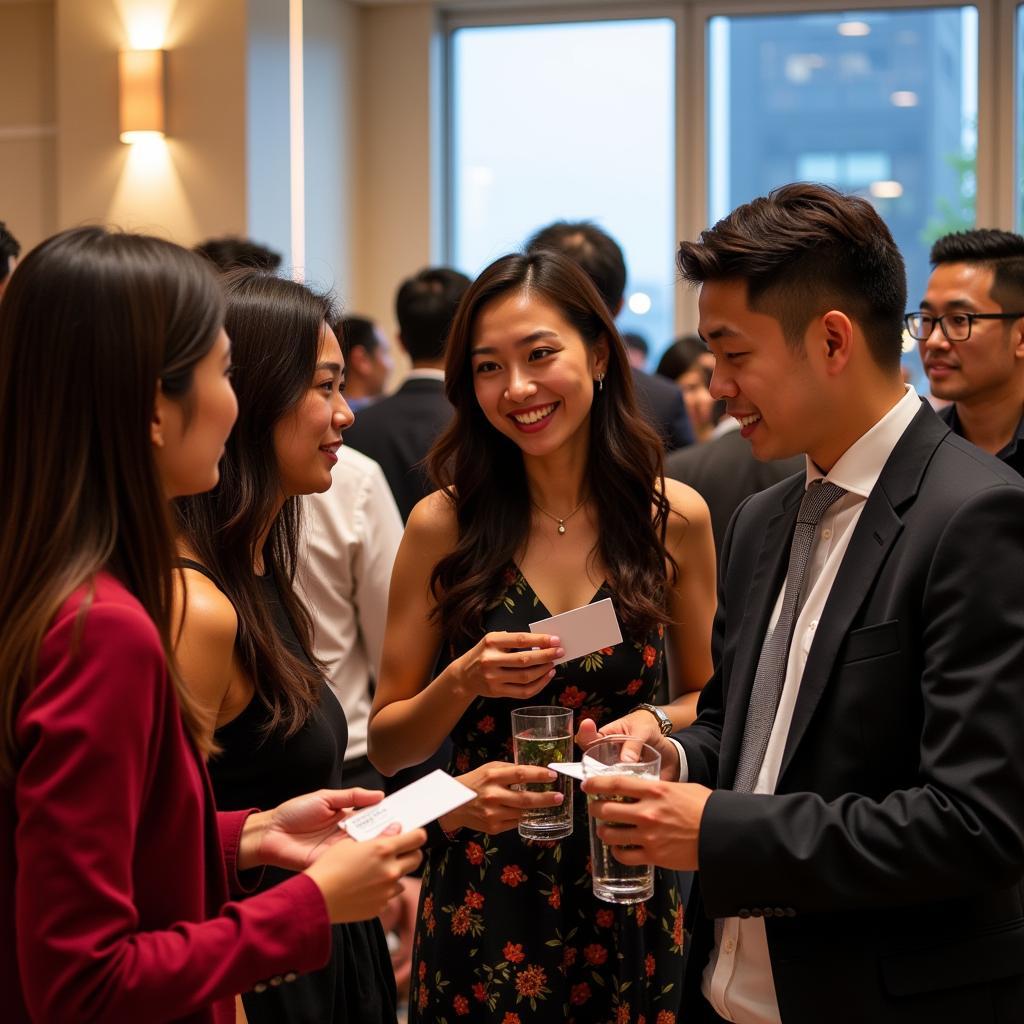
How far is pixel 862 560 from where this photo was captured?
165 cm

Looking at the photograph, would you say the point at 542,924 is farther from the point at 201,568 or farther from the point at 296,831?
the point at 201,568

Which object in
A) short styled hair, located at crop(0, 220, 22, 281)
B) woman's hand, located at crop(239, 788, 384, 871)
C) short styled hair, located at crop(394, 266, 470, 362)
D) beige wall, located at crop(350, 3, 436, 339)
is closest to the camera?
woman's hand, located at crop(239, 788, 384, 871)

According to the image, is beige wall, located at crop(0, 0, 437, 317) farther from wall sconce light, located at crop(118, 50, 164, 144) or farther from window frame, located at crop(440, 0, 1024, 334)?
window frame, located at crop(440, 0, 1024, 334)

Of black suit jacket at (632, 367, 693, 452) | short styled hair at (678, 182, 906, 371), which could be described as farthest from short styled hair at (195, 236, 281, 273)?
short styled hair at (678, 182, 906, 371)

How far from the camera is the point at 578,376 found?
2.43 metres

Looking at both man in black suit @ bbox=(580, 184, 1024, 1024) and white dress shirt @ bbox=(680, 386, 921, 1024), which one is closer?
man in black suit @ bbox=(580, 184, 1024, 1024)

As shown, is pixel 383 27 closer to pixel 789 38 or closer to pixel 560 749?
pixel 789 38

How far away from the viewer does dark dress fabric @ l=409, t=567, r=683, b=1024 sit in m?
2.22

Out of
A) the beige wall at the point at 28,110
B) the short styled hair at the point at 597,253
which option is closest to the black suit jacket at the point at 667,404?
the short styled hair at the point at 597,253

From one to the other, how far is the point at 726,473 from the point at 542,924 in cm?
175

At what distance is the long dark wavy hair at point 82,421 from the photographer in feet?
4.25

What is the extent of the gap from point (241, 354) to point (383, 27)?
634 centimetres

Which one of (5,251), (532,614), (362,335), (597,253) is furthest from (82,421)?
(362,335)

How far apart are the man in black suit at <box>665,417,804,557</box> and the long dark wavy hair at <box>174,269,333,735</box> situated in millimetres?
1627
